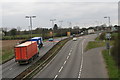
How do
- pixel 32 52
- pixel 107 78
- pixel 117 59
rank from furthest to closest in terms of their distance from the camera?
pixel 32 52 < pixel 107 78 < pixel 117 59

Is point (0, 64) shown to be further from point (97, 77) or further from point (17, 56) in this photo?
→ point (97, 77)

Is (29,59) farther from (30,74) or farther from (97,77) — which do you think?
(97,77)

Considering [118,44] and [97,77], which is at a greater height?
[118,44]

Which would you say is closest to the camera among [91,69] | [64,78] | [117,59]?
[117,59]

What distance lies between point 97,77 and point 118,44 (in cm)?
1582

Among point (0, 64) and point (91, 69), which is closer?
point (91, 69)

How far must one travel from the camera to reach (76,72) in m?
29.1

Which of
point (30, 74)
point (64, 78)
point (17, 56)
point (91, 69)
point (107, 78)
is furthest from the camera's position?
point (17, 56)

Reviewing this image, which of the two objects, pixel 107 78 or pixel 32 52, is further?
pixel 32 52

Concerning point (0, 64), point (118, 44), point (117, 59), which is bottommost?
point (0, 64)

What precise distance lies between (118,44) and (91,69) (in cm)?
2075

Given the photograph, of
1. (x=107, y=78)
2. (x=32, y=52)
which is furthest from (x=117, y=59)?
(x=32, y=52)

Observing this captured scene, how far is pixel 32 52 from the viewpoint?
4138 centimetres

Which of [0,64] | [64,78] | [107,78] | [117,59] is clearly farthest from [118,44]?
[0,64]
